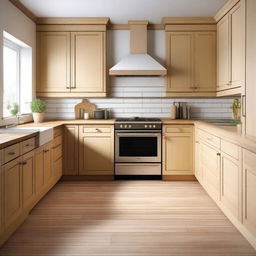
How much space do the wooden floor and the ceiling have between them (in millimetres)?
2388

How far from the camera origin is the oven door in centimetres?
513

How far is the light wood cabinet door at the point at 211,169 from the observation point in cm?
371

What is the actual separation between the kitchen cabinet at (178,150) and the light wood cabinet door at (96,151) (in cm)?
78

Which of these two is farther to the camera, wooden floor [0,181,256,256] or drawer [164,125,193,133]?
drawer [164,125,193,133]

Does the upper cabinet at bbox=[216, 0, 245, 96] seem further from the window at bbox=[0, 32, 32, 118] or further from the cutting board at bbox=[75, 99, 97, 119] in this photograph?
the window at bbox=[0, 32, 32, 118]

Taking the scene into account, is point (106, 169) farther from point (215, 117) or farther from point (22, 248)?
point (22, 248)

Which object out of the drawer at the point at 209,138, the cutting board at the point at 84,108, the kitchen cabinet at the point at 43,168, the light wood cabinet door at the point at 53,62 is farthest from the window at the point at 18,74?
the drawer at the point at 209,138

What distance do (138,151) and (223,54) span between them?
178 centimetres

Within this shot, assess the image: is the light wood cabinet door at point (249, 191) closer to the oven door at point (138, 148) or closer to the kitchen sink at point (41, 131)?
the kitchen sink at point (41, 131)

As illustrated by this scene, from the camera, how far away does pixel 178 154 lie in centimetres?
511

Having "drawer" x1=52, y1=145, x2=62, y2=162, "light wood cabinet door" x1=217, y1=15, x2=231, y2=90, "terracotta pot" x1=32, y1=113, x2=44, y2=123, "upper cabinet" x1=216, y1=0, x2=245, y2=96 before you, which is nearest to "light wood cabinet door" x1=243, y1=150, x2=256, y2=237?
"upper cabinet" x1=216, y1=0, x2=245, y2=96

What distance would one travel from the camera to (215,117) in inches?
225

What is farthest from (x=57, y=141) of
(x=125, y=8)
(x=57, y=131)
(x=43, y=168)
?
(x=125, y=8)

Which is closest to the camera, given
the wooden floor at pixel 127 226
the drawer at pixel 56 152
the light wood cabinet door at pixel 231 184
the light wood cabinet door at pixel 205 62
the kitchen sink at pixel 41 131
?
the wooden floor at pixel 127 226
